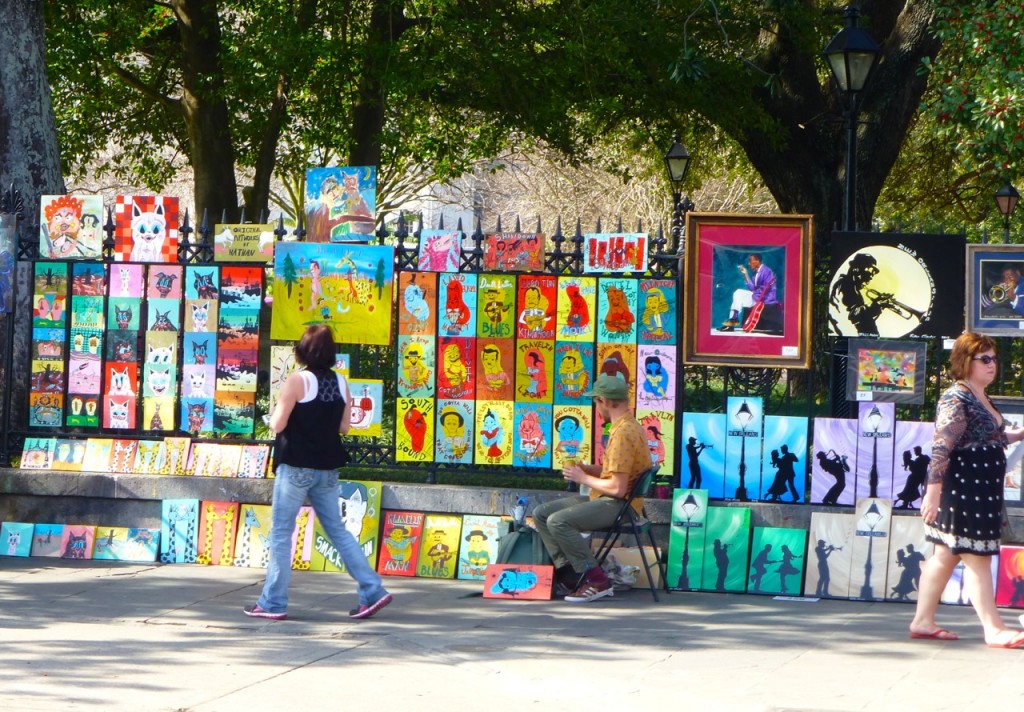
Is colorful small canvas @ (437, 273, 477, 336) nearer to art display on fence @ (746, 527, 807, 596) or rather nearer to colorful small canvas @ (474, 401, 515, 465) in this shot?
colorful small canvas @ (474, 401, 515, 465)

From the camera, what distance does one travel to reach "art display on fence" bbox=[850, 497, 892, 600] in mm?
8414

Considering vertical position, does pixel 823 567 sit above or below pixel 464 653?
above

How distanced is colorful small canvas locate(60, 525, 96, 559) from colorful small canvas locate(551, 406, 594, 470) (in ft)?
11.7

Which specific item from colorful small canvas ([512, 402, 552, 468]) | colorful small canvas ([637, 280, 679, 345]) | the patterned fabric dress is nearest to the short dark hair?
colorful small canvas ([512, 402, 552, 468])

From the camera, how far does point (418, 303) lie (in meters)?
9.29

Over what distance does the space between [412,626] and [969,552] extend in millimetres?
3163

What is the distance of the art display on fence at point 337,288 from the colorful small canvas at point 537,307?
0.95 metres

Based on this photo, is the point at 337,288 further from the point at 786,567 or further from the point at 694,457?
the point at 786,567

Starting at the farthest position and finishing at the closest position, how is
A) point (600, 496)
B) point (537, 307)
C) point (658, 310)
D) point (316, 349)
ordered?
point (537, 307) < point (658, 310) < point (600, 496) < point (316, 349)

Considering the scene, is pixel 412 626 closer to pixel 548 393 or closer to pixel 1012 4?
pixel 548 393

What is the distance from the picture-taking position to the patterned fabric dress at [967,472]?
22.8 ft

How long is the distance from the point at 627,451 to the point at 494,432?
4.61 feet

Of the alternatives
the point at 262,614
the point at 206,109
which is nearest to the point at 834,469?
the point at 262,614

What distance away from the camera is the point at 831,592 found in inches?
333
